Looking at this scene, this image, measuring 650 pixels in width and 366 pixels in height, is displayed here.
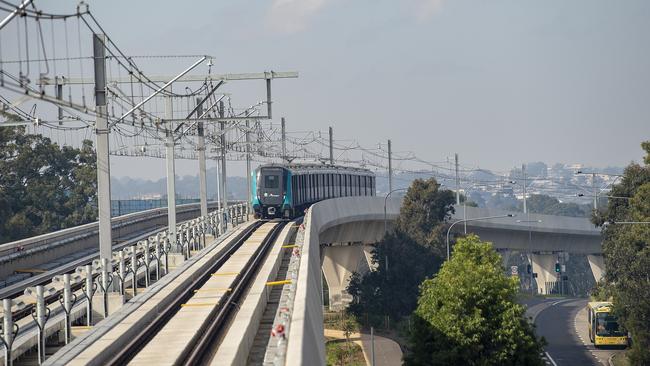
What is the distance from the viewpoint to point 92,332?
2267 cm

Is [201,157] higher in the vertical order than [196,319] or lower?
Result: higher

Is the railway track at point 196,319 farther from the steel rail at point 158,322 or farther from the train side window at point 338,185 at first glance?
the train side window at point 338,185

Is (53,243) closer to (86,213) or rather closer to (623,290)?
(623,290)

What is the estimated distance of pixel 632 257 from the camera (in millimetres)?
57344

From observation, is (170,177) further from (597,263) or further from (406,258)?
(597,263)

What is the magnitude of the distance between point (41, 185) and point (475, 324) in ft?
195

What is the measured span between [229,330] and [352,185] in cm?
6238

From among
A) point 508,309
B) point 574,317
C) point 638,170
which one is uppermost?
point 638,170

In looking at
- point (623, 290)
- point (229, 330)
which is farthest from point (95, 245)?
point (229, 330)

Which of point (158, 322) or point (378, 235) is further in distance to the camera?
point (378, 235)

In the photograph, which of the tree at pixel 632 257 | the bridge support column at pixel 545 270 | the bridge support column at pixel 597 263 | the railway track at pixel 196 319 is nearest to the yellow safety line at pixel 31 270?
the railway track at pixel 196 319

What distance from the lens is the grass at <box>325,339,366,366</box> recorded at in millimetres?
52938

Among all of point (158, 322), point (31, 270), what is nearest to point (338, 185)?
point (31, 270)

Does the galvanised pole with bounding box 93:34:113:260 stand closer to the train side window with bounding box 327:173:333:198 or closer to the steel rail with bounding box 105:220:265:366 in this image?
the steel rail with bounding box 105:220:265:366
